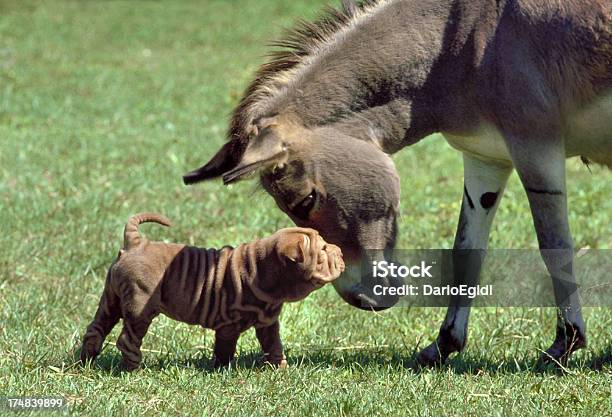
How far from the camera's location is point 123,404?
436 cm

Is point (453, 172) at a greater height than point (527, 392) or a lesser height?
greater

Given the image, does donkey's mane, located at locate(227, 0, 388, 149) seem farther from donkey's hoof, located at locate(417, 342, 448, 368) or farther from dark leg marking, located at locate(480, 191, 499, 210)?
donkey's hoof, located at locate(417, 342, 448, 368)

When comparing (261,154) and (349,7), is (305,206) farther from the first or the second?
(349,7)

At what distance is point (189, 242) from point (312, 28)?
2.67 m

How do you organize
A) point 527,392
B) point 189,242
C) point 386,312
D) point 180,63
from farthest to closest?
point 180,63, point 189,242, point 386,312, point 527,392

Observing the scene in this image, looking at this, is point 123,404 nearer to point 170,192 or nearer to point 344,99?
point 344,99

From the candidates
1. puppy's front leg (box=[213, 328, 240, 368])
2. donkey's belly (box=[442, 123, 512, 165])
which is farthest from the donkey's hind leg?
donkey's belly (box=[442, 123, 512, 165])

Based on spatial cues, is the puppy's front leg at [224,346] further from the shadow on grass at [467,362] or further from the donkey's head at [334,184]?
the donkey's head at [334,184]

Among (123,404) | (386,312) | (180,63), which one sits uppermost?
(180,63)

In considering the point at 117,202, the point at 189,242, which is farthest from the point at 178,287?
the point at 117,202

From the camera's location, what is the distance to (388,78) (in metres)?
5.17

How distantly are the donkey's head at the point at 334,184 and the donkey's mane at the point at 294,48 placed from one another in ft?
0.61

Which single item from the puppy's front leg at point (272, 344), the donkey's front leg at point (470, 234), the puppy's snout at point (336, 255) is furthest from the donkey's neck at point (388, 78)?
the puppy's front leg at point (272, 344)

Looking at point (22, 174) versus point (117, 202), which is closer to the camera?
point (117, 202)
